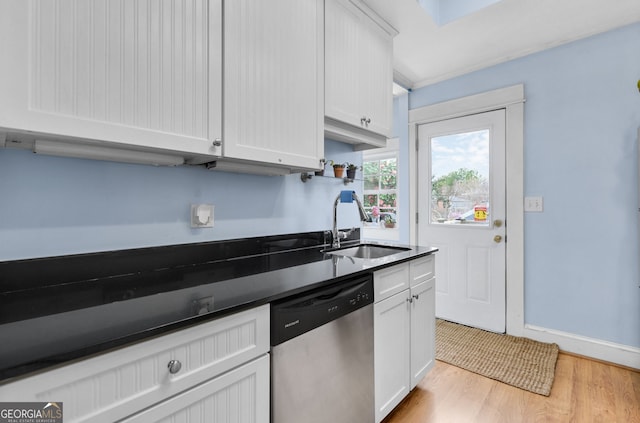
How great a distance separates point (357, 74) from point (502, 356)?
2331 millimetres

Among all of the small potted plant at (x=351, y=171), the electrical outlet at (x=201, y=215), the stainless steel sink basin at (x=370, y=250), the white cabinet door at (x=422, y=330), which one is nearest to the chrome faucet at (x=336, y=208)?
the stainless steel sink basin at (x=370, y=250)

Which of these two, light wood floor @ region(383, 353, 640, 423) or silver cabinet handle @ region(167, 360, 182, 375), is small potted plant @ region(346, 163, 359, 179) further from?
silver cabinet handle @ region(167, 360, 182, 375)

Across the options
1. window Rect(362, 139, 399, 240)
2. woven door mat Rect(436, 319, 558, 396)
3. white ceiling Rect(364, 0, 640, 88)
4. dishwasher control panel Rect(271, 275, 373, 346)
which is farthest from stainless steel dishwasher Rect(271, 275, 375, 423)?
window Rect(362, 139, 399, 240)

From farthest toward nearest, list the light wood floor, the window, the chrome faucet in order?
the window
the chrome faucet
the light wood floor

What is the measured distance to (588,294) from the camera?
2.35 metres

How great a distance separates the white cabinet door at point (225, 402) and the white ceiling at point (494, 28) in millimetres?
2172

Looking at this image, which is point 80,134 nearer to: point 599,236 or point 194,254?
point 194,254

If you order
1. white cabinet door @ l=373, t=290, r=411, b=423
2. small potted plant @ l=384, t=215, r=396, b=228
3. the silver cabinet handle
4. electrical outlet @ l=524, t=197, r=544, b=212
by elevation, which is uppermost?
electrical outlet @ l=524, t=197, r=544, b=212

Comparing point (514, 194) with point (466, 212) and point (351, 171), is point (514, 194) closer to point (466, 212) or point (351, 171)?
point (466, 212)

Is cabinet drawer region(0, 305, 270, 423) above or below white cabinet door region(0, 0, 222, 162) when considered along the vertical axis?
below

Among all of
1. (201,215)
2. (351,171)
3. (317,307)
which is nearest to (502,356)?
(351,171)

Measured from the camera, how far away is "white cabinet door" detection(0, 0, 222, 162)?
0.82 metres

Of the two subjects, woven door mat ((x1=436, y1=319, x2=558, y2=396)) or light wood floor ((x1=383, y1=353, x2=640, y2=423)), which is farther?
woven door mat ((x1=436, y1=319, x2=558, y2=396))

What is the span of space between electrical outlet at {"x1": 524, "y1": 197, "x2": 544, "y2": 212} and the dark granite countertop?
5.26 feet
